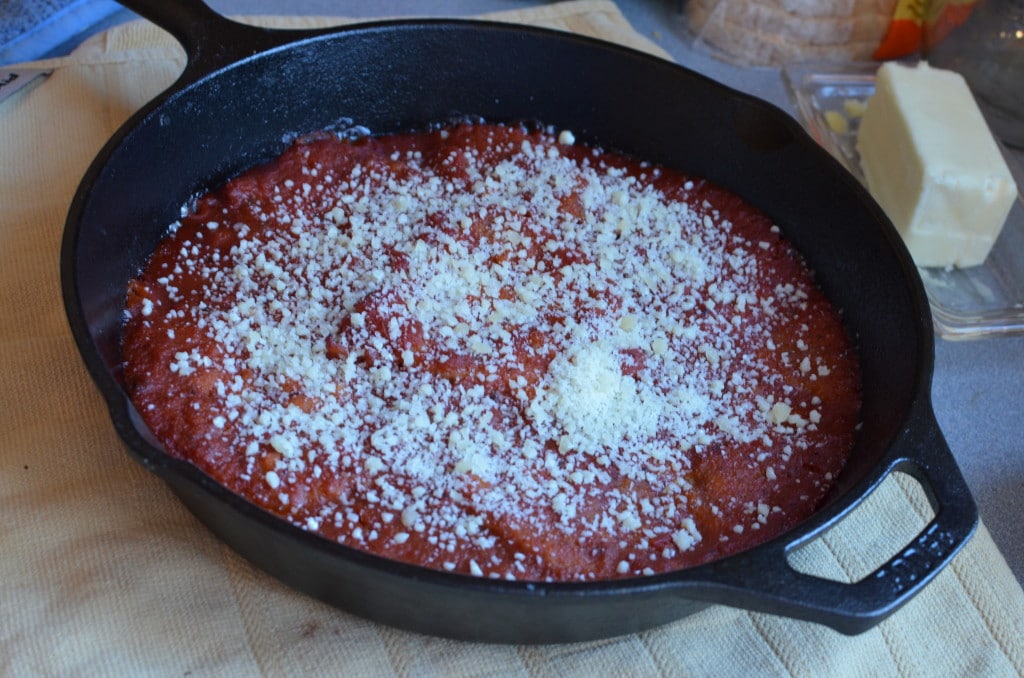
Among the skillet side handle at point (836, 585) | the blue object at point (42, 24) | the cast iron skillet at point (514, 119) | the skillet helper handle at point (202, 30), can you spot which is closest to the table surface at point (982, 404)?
the blue object at point (42, 24)

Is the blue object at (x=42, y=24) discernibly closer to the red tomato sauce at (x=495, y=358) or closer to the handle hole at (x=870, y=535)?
the red tomato sauce at (x=495, y=358)

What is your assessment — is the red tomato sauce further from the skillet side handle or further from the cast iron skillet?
the skillet side handle

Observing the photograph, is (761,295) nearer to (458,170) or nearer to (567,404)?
(567,404)

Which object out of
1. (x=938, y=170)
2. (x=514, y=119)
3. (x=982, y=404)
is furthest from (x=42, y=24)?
(x=982, y=404)

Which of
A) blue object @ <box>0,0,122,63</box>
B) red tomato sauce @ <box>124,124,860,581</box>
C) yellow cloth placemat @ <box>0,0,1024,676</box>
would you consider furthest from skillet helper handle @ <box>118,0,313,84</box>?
blue object @ <box>0,0,122,63</box>

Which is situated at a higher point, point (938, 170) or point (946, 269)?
point (938, 170)

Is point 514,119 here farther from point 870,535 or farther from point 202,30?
point 870,535
